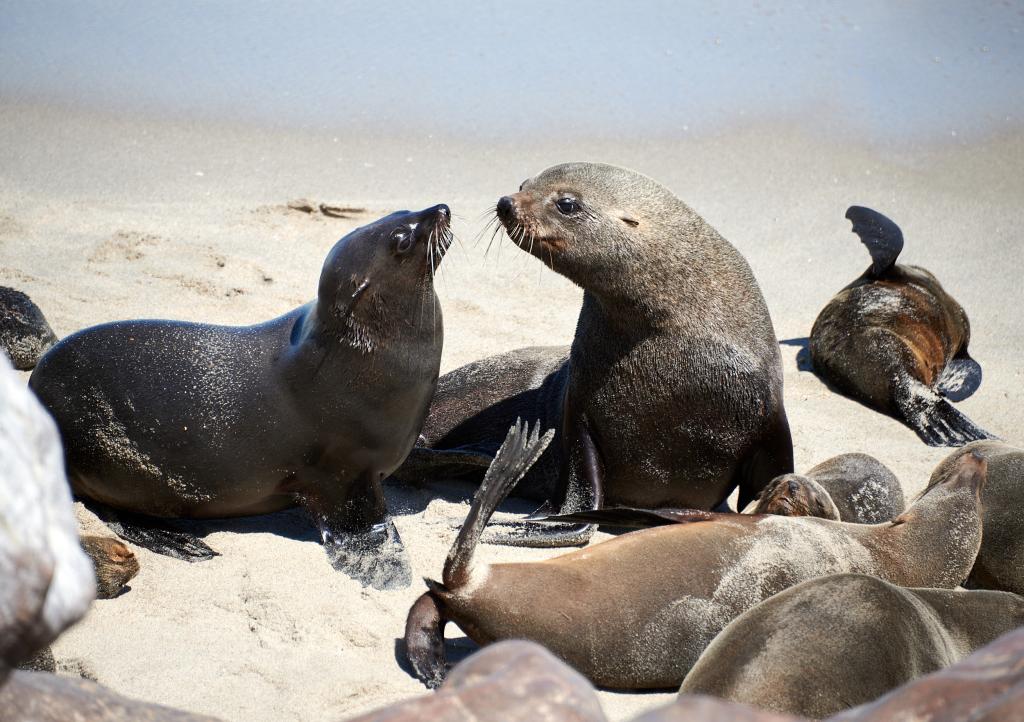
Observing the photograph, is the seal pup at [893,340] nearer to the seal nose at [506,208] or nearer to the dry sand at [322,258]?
the dry sand at [322,258]

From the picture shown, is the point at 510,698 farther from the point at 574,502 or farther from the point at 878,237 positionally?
the point at 878,237

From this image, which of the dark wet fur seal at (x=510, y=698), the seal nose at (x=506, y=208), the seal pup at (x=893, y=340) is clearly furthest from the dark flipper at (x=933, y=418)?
the dark wet fur seal at (x=510, y=698)

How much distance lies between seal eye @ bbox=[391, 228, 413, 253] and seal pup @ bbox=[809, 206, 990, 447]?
3.27m

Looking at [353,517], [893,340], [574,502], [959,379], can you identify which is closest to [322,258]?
[574,502]

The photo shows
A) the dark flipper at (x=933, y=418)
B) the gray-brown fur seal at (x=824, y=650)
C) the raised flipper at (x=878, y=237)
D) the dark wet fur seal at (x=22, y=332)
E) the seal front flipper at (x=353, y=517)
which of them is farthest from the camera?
the raised flipper at (x=878, y=237)

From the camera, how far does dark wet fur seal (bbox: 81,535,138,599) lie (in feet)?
13.1

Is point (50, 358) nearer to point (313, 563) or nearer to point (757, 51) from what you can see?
point (313, 563)

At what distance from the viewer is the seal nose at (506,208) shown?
16.9ft

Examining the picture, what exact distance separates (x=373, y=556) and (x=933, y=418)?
341 cm

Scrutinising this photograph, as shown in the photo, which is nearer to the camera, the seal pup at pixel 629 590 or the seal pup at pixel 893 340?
the seal pup at pixel 629 590

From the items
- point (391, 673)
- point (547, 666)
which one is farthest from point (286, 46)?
point (547, 666)

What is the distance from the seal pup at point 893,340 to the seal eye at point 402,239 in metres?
3.27

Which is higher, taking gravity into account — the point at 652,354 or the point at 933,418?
the point at 652,354

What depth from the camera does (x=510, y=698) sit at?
167 cm
